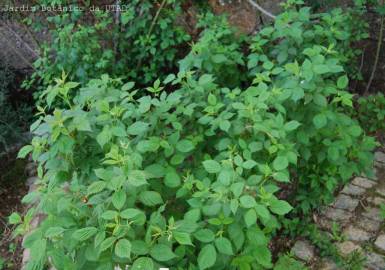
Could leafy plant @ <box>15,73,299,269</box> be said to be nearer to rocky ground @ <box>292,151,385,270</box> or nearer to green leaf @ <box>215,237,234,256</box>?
green leaf @ <box>215,237,234,256</box>

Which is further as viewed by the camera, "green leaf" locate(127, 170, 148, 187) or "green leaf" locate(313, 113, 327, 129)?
"green leaf" locate(313, 113, 327, 129)

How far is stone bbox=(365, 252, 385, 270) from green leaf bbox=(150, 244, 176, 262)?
1.82 metres

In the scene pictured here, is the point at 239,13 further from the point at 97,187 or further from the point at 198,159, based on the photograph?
the point at 97,187

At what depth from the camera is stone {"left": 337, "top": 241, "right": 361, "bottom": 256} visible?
316 centimetres

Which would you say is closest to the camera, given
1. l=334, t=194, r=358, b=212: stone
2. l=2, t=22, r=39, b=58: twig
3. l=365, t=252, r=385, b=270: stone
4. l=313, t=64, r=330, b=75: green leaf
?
l=313, t=64, r=330, b=75: green leaf

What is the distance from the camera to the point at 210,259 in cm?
184

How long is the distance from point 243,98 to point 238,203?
35.4 inches

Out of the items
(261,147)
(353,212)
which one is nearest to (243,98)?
(261,147)

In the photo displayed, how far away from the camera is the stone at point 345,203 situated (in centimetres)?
353

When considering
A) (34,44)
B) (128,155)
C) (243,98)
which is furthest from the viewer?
(34,44)

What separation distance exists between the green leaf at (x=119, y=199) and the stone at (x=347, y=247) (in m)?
1.95

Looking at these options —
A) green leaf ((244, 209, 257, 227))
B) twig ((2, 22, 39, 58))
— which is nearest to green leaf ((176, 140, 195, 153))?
green leaf ((244, 209, 257, 227))

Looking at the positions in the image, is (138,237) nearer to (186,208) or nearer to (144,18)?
(186,208)

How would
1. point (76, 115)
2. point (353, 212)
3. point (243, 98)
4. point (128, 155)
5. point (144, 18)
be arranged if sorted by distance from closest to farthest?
point (128, 155), point (76, 115), point (243, 98), point (353, 212), point (144, 18)
